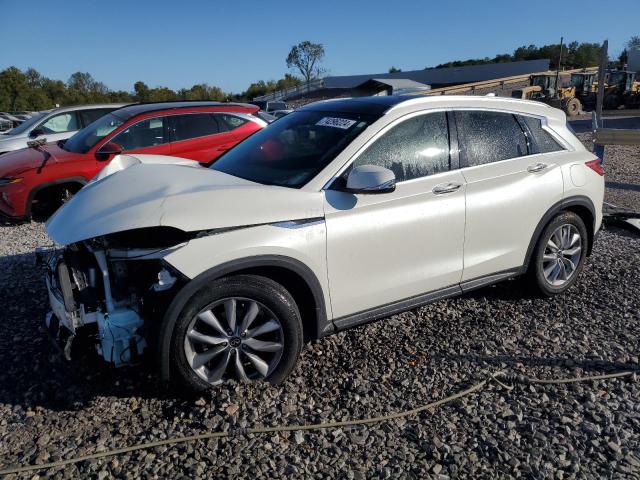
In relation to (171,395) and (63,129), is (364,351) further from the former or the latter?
(63,129)

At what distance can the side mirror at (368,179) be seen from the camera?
3277 mm

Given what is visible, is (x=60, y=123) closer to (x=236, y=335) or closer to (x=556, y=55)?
(x=236, y=335)

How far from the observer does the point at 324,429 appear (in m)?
3.00

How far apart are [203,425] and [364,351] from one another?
4.39ft

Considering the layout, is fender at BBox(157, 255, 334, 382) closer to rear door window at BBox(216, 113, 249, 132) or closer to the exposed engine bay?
the exposed engine bay

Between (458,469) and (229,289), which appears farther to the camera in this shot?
(229,289)

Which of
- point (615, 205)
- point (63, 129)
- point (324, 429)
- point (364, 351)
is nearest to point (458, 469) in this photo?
point (324, 429)

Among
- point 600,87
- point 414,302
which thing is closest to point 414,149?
point 414,302

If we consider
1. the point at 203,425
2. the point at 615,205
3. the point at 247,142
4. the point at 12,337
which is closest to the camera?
the point at 203,425

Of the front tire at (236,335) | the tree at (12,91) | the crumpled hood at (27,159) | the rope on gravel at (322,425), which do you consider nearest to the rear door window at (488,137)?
the rope on gravel at (322,425)

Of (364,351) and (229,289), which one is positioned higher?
(229,289)

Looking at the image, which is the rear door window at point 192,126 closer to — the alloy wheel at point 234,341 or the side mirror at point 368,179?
the side mirror at point 368,179

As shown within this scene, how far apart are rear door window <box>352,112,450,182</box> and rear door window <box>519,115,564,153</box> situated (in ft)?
3.23

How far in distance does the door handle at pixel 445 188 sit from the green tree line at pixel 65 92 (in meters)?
28.7
